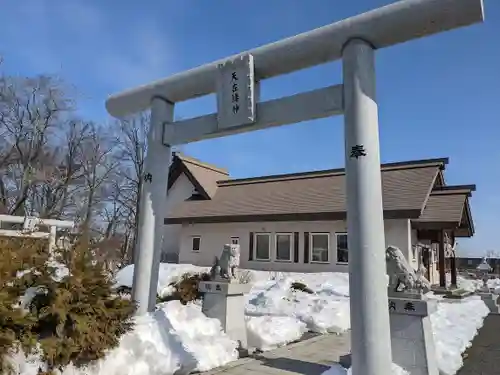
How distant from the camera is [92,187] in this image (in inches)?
1261

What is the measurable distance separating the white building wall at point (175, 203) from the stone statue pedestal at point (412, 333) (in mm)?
19820

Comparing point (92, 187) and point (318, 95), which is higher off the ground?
point (92, 187)

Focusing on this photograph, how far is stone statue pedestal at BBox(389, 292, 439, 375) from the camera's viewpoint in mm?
5371

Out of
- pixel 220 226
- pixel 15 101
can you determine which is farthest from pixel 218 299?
pixel 15 101

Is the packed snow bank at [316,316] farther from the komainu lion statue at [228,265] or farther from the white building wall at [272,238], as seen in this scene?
the white building wall at [272,238]

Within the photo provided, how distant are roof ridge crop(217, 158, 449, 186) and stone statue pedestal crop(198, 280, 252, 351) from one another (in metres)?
14.7

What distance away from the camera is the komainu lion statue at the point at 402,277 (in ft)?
18.3

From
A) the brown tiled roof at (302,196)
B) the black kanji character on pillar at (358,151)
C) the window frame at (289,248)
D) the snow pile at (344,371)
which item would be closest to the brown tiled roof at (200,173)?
the brown tiled roof at (302,196)

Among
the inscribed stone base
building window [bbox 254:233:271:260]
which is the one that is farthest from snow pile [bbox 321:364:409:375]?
building window [bbox 254:233:271:260]

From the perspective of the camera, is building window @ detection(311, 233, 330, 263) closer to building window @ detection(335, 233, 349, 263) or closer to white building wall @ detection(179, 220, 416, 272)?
white building wall @ detection(179, 220, 416, 272)

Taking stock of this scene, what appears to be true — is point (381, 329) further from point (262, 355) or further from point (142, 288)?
point (142, 288)

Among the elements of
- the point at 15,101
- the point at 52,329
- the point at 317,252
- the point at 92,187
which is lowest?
the point at 52,329

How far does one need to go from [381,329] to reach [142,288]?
12.9 feet

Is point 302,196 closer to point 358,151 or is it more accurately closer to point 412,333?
point 412,333
